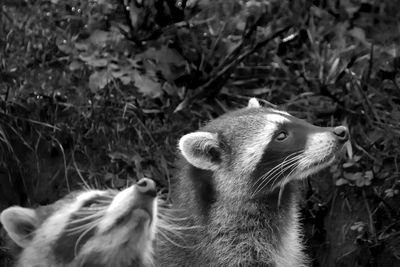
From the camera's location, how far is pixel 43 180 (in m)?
7.12

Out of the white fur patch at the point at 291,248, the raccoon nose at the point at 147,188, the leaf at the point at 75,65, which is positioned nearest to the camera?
the raccoon nose at the point at 147,188

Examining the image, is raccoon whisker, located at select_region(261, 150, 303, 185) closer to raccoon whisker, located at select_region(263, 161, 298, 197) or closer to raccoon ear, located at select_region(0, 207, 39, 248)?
raccoon whisker, located at select_region(263, 161, 298, 197)

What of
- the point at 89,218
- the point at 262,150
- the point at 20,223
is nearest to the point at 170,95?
the point at 262,150

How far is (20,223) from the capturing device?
5.19 m

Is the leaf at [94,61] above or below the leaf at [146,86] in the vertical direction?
above

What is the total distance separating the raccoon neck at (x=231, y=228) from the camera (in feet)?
18.9

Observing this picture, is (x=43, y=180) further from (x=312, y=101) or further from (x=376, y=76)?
(x=376, y=76)

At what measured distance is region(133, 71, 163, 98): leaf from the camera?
7.08 meters

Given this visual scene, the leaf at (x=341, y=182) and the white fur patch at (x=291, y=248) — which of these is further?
the leaf at (x=341, y=182)

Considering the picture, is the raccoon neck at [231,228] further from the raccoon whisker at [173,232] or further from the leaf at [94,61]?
the leaf at [94,61]

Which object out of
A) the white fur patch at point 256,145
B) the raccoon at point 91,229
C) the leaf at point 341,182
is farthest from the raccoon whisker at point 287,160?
the raccoon at point 91,229

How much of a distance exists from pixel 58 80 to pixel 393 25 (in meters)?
3.58

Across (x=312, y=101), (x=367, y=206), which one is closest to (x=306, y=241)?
(x=367, y=206)

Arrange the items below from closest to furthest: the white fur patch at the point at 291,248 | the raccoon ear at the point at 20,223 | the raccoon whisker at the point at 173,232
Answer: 1. the raccoon ear at the point at 20,223
2. the raccoon whisker at the point at 173,232
3. the white fur patch at the point at 291,248
